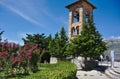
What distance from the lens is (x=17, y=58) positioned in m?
12.0

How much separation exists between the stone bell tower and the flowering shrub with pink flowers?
3118cm

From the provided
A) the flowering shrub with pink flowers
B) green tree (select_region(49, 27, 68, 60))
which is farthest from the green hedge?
green tree (select_region(49, 27, 68, 60))

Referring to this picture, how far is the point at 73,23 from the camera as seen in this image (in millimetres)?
46062

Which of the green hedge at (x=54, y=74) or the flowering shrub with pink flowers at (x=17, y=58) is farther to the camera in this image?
the flowering shrub with pink flowers at (x=17, y=58)

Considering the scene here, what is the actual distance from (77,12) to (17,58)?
35.7 m

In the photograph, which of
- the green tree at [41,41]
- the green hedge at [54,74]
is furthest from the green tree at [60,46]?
the green hedge at [54,74]

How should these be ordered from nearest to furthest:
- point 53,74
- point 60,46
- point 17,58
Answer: point 53,74 < point 17,58 < point 60,46

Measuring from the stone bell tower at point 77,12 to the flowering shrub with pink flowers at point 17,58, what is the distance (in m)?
31.2

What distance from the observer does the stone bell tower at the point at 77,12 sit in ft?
147

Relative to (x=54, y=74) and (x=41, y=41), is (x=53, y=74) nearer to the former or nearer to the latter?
(x=54, y=74)

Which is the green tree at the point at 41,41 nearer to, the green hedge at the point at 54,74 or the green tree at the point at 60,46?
the green tree at the point at 60,46

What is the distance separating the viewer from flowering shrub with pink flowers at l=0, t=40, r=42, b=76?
11.6 meters

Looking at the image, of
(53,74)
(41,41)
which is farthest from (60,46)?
(53,74)

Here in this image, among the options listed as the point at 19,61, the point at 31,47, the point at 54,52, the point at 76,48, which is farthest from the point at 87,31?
the point at 19,61
